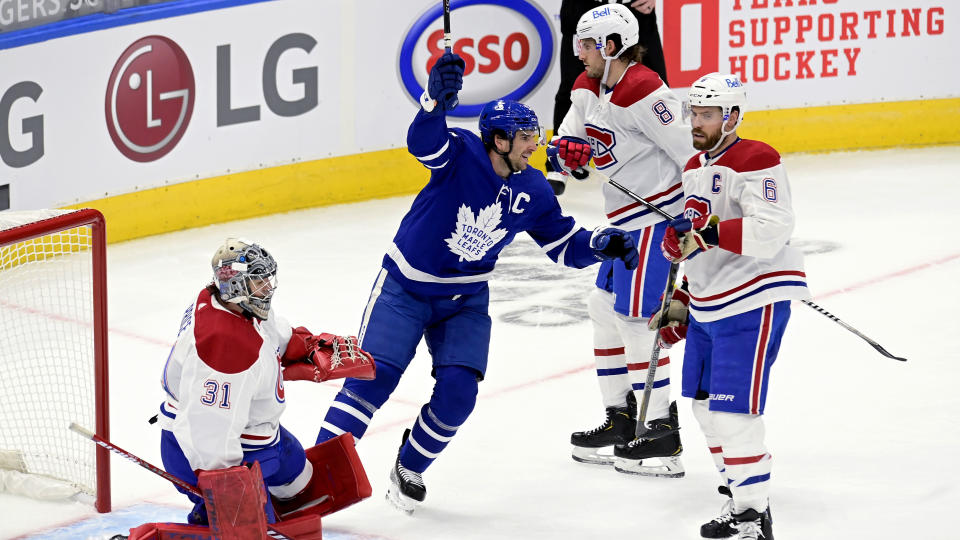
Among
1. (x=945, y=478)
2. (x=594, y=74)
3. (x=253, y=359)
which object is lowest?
(x=945, y=478)

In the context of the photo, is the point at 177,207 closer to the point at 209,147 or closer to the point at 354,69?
the point at 209,147

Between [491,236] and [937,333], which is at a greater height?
[491,236]

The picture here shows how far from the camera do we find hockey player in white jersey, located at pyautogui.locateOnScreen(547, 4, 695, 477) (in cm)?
451

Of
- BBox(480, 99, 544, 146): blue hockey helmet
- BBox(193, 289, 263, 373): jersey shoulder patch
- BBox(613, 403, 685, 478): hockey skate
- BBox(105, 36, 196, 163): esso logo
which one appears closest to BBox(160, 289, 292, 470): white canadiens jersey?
BBox(193, 289, 263, 373): jersey shoulder patch

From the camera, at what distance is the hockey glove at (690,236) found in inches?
148

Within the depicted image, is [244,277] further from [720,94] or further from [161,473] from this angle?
[720,94]

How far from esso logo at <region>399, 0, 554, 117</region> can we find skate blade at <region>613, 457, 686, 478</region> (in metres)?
3.71

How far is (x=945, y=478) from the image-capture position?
4.45 m

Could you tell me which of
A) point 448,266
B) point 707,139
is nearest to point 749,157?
point 707,139

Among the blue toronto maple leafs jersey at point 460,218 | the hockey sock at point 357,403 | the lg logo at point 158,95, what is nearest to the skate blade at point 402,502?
the hockey sock at point 357,403

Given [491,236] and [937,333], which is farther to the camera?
[937,333]

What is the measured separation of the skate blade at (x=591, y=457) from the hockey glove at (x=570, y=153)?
87 cm

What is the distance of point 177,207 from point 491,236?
3534 mm

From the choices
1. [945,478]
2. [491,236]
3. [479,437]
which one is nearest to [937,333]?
[945,478]
